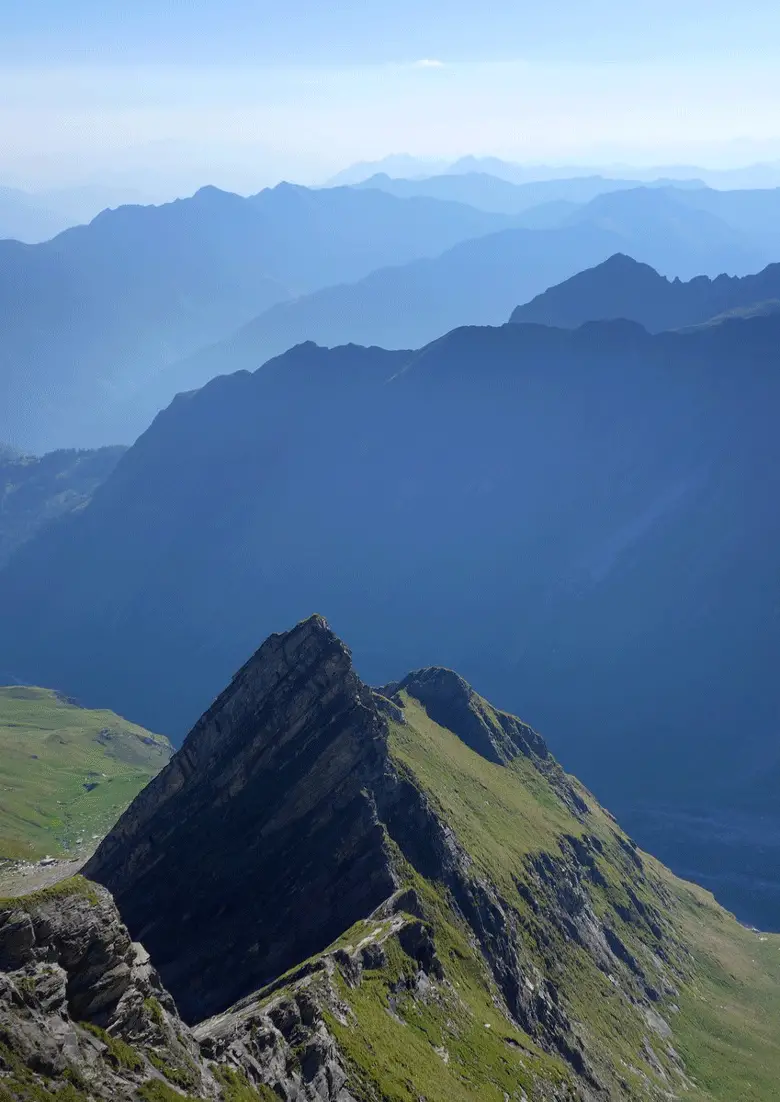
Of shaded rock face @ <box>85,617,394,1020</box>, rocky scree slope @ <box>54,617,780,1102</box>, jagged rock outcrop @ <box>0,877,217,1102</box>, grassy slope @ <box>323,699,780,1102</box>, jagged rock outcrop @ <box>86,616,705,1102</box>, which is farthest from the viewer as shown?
shaded rock face @ <box>85,617,394,1020</box>

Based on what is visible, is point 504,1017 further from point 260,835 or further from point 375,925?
→ point 260,835

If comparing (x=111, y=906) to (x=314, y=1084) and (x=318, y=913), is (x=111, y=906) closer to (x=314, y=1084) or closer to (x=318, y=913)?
(x=314, y=1084)

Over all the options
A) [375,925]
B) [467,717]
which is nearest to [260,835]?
[375,925]

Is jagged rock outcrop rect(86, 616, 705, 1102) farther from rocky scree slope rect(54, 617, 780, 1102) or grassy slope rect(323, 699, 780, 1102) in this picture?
grassy slope rect(323, 699, 780, 1102)

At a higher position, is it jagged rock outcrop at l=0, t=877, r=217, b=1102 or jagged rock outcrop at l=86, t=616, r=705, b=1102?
jagged rock outcrop at l=86, t=616, r=705, b=1102

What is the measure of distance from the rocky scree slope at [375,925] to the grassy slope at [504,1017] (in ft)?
0.98

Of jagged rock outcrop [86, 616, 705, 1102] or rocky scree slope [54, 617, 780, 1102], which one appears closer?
rocky scree slope [54, 617, 780, 1102]

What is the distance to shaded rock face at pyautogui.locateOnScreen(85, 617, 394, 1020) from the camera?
91438 mm

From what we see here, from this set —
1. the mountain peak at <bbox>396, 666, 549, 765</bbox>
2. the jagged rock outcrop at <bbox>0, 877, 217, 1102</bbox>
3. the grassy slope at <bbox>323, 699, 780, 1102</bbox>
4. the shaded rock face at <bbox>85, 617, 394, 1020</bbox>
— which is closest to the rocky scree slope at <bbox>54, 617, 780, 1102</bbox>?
the shaded rock face at <bbox>85, 617, 394, 1020</bbox>

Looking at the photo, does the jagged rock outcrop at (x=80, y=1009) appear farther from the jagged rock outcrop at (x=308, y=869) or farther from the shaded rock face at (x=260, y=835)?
the shaded rock face at (x=260, y=835)

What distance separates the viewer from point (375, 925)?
86.6 meters

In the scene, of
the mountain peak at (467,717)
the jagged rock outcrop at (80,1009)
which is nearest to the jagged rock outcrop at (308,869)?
the jagged rock outcrop at (80,1009)

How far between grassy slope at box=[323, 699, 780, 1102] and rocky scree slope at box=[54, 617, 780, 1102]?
30cm

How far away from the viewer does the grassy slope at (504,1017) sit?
2904 inches
